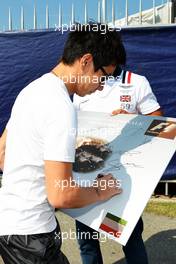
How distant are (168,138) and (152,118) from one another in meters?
0.22

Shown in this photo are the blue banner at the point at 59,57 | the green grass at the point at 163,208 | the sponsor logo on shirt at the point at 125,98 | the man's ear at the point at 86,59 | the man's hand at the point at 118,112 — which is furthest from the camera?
the blue banner at the point at 59,57

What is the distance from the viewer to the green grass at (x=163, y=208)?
463 centimetres

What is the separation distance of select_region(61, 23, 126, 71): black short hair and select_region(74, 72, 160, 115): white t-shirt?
84 centimetres

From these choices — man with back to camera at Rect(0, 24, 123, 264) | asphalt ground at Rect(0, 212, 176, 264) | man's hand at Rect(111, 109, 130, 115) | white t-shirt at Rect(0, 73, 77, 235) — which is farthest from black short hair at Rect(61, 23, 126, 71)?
asphalt ground at Rect(0, 212, 176, 264)

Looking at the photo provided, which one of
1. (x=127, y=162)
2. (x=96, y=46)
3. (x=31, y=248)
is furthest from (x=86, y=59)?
(x=31, y=248)

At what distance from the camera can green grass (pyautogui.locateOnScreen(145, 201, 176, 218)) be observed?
463 cm

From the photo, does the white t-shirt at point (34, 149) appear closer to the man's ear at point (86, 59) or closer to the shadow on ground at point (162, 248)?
the man's ear at point (86, 59)

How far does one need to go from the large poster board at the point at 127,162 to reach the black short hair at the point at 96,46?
1.58 ft

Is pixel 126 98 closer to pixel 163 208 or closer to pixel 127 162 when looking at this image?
pixel 127 162

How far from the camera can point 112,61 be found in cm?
173

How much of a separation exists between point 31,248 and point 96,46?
83 centimetres

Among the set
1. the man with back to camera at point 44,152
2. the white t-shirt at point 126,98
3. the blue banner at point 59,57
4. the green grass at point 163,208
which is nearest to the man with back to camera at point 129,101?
the white t-shirt at point 126,98

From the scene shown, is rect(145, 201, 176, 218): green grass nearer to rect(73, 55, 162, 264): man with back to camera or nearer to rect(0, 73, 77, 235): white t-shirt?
rect(73, 55, 162, 264): man with back to camera

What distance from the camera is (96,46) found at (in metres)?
1.68
